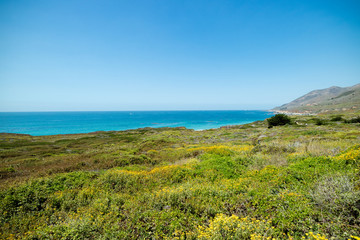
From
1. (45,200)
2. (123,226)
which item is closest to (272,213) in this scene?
(123,226)

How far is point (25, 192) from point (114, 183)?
4.08m

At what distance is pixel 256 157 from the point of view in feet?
36.4

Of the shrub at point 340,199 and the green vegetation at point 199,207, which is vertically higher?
the shrub at point 340,199

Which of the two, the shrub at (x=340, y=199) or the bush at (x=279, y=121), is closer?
the shrub at (x=340, y=199)

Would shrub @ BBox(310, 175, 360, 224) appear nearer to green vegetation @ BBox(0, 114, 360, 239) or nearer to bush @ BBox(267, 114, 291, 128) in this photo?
green vegetation @ BBox(0, 114, 360, 239)

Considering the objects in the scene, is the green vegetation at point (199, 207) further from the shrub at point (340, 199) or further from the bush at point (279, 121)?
the bush at point (279, 121)

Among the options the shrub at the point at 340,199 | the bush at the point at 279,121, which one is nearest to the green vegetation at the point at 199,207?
the shrub at the point at 340,199

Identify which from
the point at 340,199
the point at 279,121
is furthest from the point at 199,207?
the point at 279,121

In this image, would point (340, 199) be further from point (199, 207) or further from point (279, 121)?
point (279, 121)

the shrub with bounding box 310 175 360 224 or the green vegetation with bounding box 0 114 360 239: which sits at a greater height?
the shrub with bounding box 310 175 360 224

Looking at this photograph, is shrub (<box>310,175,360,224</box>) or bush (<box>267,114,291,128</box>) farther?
bush (<box>267,114,291,128</box>)

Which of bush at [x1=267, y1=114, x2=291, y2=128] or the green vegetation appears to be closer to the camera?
the green vegetation

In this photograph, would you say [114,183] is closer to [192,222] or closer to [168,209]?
[168,209]

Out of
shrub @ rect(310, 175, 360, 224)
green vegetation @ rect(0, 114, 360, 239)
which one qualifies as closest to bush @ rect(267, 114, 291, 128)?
green vegetation @ rect(0, 114, 360, 239)
